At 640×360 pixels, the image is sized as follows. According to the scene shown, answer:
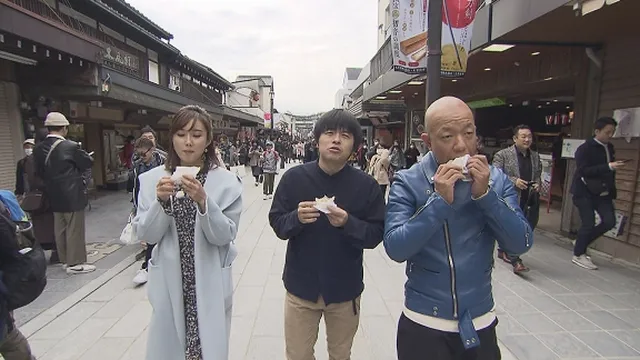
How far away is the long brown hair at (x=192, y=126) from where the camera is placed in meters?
2.05

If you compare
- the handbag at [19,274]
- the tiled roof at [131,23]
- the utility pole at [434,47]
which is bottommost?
the handbag at [19,274]

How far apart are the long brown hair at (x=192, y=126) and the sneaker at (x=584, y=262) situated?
18.2 feet

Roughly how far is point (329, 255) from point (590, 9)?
4.13 metres

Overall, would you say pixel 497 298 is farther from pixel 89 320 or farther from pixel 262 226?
pixel 262 226

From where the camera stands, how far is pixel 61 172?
4930 mm

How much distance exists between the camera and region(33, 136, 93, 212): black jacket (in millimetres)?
4883

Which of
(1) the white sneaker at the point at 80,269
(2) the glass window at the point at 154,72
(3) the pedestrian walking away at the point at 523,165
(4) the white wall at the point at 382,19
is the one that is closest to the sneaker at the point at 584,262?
(3) the pedestrian walking away at the point at 523,165

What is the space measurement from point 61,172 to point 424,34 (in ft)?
19.1

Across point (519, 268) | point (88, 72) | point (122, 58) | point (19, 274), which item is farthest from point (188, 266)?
point (122, 58)

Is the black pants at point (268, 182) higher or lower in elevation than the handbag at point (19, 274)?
lower

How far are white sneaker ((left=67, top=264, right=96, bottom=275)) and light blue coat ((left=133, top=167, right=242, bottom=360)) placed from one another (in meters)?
3.93

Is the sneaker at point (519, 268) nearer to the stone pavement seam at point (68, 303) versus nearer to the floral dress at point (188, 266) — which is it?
the floral dress at point (188, 266)

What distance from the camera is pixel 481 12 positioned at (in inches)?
239

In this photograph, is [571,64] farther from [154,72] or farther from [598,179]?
[154,72]
